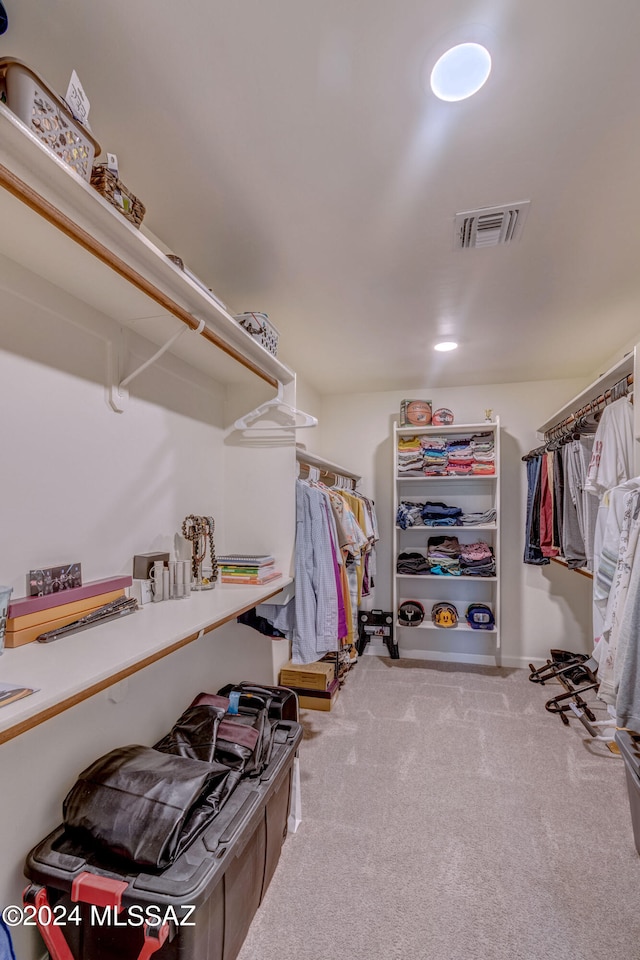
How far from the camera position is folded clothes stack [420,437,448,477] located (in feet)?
11.9

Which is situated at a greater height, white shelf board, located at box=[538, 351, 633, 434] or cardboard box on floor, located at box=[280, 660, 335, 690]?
white shelf board, located at box=[538, 351, 633, 434]

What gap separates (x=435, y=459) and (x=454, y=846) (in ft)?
8.34

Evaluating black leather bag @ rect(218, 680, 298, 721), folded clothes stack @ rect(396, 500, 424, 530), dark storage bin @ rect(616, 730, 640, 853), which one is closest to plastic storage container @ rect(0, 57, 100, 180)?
black leather bag @ rect(218, 680, 298, 721)

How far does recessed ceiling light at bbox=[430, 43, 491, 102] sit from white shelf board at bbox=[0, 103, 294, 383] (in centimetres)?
81

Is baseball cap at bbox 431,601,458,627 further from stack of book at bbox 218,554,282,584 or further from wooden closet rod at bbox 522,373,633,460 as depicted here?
stack of book at bbox 218,554,282,584

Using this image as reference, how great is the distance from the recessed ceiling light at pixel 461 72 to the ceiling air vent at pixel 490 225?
50cm

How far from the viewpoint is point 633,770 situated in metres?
1.57

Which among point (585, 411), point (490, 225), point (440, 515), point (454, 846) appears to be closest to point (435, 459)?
point (440, 515)

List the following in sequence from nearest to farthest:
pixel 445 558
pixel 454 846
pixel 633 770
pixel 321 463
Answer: pixel 633 770 < pixel 454 846 < pixel 321 463 < pixel 445 558

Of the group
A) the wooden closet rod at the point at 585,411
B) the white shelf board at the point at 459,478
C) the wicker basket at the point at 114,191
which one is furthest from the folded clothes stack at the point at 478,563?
the wicker basket at the point at 114,191

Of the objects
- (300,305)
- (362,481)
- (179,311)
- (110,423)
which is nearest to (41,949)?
(110,423)

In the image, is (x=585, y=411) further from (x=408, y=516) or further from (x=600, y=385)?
(x=408, y=516)

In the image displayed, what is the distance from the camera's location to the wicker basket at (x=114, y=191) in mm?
1006

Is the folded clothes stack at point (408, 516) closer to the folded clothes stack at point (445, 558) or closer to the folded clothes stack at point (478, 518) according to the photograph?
the folded clothes stack at point (445, 558)
